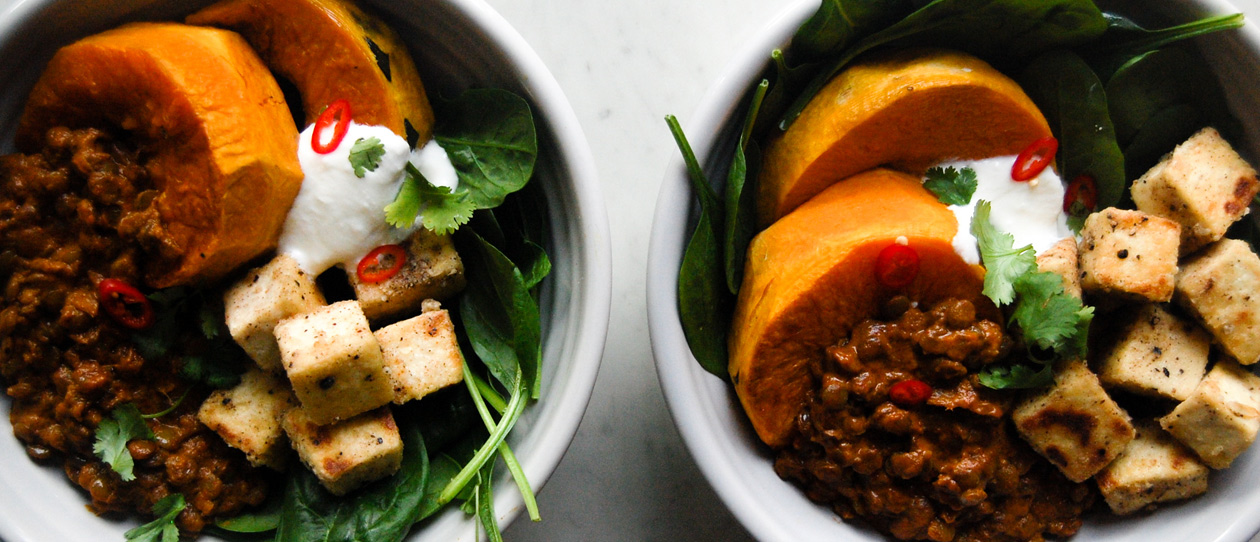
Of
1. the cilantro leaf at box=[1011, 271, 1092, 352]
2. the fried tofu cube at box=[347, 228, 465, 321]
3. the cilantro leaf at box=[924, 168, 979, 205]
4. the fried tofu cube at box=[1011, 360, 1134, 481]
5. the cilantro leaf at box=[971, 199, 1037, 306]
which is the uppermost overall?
the cilantro leaf at box=[924, 168, 979, 205]

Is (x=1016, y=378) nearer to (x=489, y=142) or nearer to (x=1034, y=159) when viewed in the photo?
(x=1034, y=159)

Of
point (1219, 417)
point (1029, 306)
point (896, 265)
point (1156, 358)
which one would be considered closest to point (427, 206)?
point (896, 265)

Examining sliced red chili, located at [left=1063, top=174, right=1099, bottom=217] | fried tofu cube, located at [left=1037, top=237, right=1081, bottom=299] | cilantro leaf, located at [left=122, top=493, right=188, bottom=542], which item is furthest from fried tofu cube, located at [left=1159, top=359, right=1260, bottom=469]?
cilantro leaf, located at [left=122, top=493, right=188, bottom=542]

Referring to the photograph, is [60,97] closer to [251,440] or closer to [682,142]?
[251,440]

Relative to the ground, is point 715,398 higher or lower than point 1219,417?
lower

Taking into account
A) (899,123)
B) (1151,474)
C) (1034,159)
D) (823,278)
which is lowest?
(1151,474)

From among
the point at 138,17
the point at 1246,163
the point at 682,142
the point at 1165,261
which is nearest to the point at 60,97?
the point at 138,17

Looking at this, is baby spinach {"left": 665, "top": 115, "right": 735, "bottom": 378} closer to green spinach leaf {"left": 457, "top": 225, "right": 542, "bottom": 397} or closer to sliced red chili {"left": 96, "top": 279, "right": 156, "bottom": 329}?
green spinach leaf {"left": 457, "top": 225, "right": 542, "bottom": 397}

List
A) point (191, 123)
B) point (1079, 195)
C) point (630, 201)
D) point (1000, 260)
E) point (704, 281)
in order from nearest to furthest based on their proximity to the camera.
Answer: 1. point (191, 123)
2. point (1000, 260)
3. point (704, 281)
4. point (1079, 195)
5. point (630, 201)
